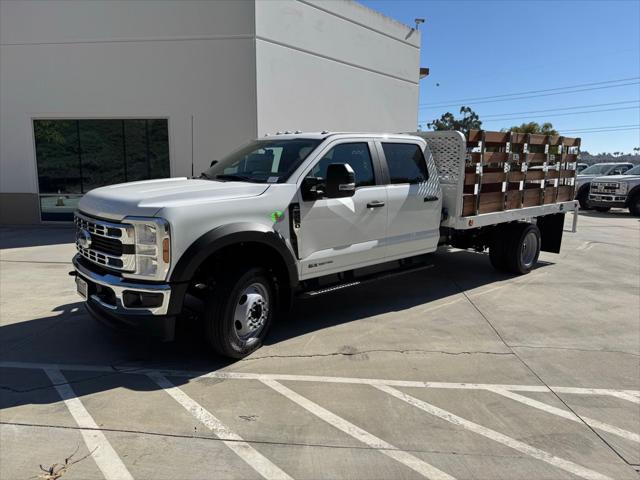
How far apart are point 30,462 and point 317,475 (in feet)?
5.71

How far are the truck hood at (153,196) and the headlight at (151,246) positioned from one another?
0.08 metres

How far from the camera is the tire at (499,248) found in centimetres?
771

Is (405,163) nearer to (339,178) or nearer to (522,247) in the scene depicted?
(339,178)

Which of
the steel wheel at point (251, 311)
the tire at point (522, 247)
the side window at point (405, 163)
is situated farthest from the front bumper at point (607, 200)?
the steel wheel at point (251, 311)

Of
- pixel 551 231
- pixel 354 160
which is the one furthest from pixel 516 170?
pixel 354 160

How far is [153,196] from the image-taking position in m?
4.05

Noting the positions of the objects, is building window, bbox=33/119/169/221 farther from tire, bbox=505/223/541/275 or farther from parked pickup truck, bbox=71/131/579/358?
tire, bbox=505/223/541/275

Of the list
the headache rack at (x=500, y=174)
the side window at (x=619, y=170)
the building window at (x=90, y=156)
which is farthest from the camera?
the side window at (x=619, y=170)

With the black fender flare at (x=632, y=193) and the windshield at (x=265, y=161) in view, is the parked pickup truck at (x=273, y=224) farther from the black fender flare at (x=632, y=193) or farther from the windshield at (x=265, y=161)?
the black fender flare at (x=632, y=193)

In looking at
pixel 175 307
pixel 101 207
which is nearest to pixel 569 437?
pixel 175 307

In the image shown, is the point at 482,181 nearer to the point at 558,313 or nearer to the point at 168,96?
the point at 558,313

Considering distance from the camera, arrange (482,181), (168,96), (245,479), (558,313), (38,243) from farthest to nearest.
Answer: (168,96)
(38,243)
(482,181)
(558,313)
(245,479)

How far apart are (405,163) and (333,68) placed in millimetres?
9263

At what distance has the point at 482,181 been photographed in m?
6.72
